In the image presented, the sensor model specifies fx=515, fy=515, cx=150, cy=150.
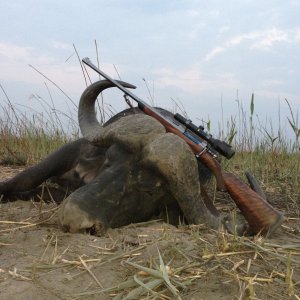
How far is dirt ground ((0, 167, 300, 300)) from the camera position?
186 centimetres

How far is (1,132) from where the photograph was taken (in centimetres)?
728

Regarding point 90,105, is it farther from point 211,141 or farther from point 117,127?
point 211,141

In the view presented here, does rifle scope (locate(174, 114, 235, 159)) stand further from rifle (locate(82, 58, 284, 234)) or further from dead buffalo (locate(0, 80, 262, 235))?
dead buffalo (locate(0, 80, 262, 235))

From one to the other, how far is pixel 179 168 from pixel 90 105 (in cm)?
107

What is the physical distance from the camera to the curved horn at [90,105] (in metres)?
3.31

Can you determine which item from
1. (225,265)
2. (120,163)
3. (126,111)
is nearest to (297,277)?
(225,265)

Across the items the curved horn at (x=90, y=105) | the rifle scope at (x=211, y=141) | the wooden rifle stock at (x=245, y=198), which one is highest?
the curved horn at (x=90, y=105)

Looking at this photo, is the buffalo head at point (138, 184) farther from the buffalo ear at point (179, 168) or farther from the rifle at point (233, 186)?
the rifle at point (233, 186)

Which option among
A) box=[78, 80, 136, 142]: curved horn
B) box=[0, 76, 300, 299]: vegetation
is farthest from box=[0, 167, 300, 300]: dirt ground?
box=[78, 80, 136, 142]: curved horn

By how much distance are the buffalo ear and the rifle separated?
292 millimetres

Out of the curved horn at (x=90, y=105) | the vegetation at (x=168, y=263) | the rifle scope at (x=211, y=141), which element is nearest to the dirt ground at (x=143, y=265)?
the vegetation at (x=168, y=263)

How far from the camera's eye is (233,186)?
294 cm

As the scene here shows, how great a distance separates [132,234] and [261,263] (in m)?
0.64

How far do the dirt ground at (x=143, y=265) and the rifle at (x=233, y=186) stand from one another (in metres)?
0.13
